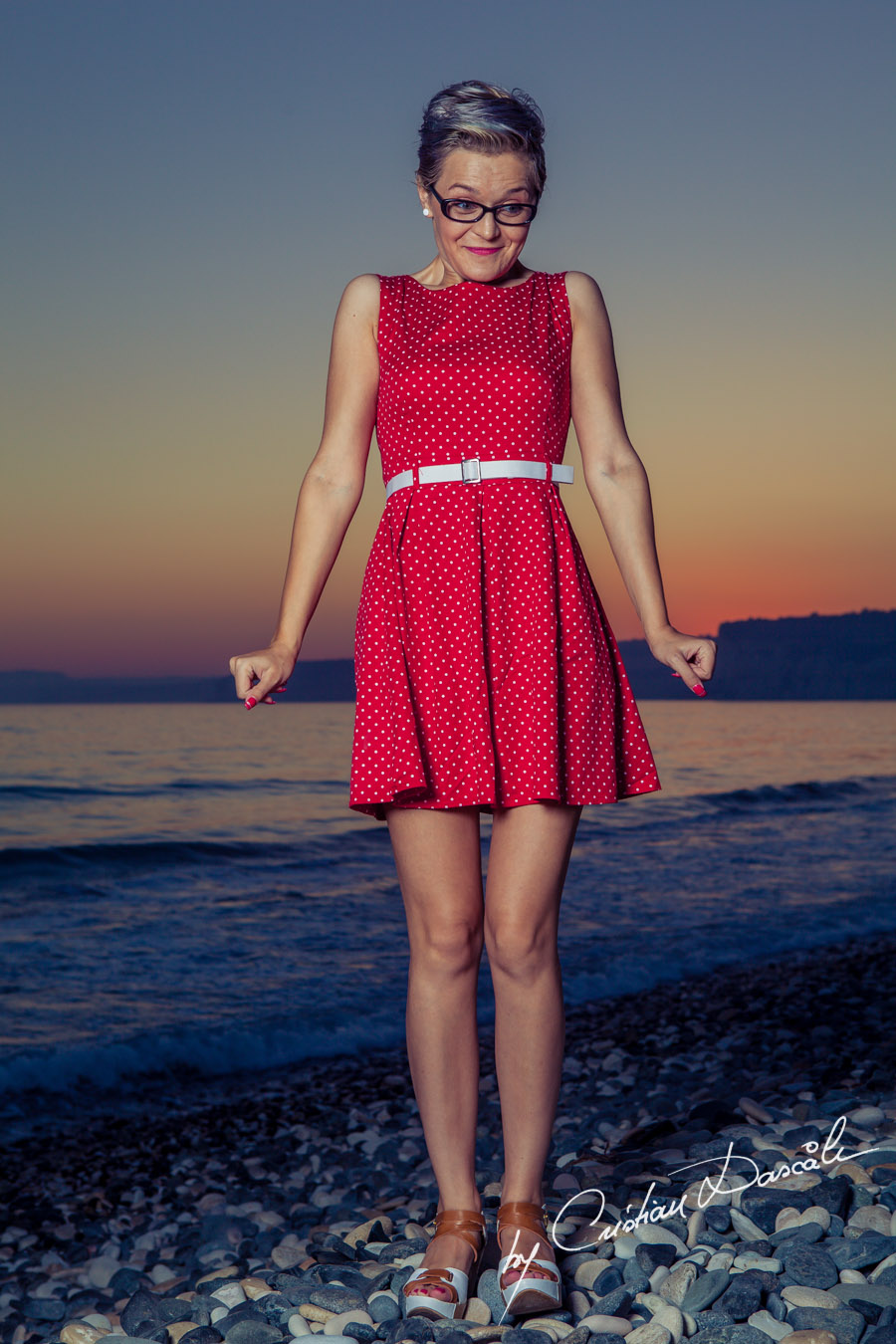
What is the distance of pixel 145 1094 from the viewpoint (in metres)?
6.29

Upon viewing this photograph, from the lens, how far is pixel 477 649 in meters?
2.19

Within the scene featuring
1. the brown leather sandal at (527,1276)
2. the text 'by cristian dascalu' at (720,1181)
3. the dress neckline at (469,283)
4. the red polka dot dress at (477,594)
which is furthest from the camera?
the text 'by cristian dascalu' at (720,1181)

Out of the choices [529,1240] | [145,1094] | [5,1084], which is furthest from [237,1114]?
[529,1240]

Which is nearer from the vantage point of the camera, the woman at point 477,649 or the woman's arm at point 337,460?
the woman at point 477,649

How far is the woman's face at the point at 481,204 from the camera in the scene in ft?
7.10

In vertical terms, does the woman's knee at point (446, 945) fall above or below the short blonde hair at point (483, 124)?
below

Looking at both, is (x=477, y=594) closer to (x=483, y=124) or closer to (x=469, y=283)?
(x=469, y=283)

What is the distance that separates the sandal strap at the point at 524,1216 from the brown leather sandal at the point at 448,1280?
0.06 m

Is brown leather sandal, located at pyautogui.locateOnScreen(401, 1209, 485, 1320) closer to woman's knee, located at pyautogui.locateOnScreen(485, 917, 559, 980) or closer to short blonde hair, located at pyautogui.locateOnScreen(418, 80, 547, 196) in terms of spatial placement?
woman's knee, located at pyautogui.locateOnScreen(485, 917, 559, 980)

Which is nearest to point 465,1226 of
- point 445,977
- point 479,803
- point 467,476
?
point 445,977

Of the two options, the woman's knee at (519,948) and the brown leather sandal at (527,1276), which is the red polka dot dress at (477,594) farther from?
the brown leather sandal at (527,1276)

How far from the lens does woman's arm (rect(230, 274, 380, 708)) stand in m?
2.33

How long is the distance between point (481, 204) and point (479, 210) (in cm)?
2

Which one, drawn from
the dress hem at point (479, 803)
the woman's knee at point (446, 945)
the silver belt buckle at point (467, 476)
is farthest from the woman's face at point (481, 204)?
the woman's knee at point (446, 945)
